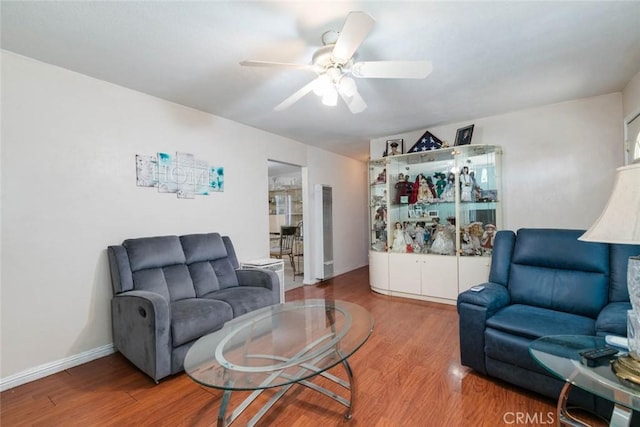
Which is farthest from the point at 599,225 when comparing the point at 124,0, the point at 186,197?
the point at 186,197

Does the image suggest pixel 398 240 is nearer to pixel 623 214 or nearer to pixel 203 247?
→ pixel 203 247

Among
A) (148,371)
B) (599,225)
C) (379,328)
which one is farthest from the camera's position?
(379,328)

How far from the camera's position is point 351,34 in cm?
153

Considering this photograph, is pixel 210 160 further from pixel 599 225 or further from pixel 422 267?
pixel 599 225

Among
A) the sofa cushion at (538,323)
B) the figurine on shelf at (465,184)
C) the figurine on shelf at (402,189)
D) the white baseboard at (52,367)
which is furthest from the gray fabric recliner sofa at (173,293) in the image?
the figurine on shelf at (465,184)

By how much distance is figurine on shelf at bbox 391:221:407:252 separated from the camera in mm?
4148

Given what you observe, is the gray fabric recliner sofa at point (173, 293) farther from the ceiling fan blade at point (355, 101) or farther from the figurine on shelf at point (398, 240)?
the figurine on shelf at point (398, 240)

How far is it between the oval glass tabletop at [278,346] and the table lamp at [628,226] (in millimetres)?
1167

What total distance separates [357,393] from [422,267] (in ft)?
7.62

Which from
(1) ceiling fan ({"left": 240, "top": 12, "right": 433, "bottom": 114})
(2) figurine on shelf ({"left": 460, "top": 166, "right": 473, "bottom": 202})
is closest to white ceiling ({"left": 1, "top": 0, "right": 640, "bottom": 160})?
(1) ceiling fan ({"left": 240, "top": 12, "right": 433, "bottom": 114})

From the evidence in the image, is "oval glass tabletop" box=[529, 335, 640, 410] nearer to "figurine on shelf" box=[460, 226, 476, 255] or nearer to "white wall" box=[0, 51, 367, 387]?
"figurine on shelf" box=[460, 226, 476, 255]

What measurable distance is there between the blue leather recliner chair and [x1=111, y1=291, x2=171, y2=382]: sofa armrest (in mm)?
2131

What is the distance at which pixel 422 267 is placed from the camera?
12.7 ft

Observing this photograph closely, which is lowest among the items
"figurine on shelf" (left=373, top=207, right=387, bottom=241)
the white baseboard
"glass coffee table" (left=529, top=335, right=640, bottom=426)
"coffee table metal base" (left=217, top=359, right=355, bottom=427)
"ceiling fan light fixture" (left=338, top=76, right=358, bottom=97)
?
the white baseboard
